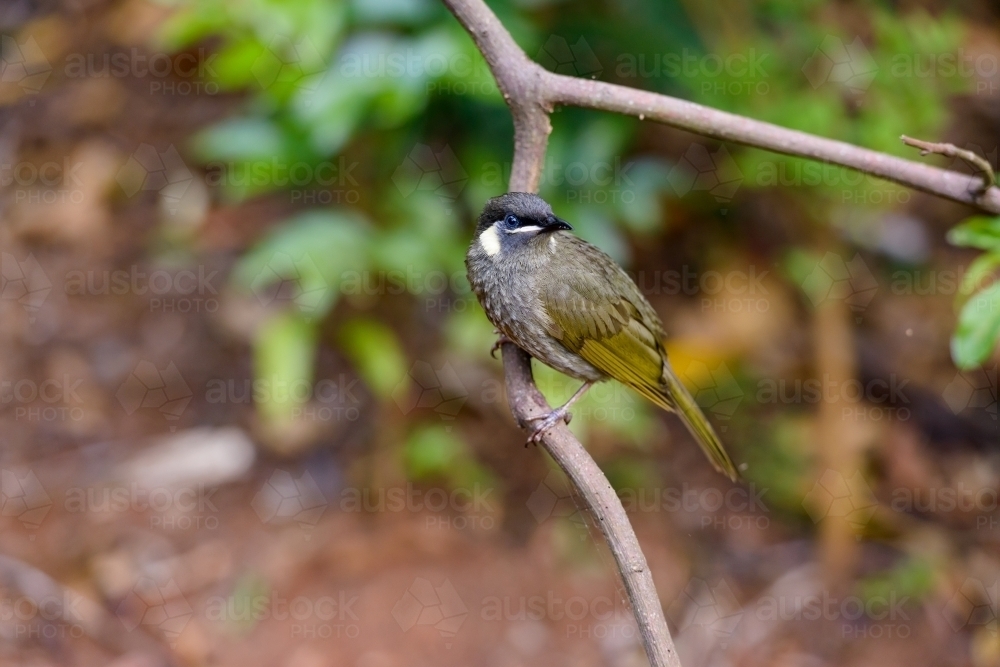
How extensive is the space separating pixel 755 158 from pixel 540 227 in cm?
204

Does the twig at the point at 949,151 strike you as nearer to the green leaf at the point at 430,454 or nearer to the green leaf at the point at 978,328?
the green leaf at the point at 978,328

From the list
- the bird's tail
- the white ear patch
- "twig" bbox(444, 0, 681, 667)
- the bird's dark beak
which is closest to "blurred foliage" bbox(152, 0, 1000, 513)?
the bird's tail

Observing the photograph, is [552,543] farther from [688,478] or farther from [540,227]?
[540,227]

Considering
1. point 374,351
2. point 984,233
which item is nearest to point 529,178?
point 984,233

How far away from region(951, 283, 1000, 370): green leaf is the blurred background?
2034 millimetres

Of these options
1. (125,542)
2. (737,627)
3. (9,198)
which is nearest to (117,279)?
(9,198)

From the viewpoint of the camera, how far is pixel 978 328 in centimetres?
253

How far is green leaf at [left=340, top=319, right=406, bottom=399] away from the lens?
459 cm

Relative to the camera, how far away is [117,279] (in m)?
5.86

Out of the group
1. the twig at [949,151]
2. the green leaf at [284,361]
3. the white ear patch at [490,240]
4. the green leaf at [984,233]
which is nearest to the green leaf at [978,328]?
the green leaf at [984,233]

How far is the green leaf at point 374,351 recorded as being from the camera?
4.59 metres

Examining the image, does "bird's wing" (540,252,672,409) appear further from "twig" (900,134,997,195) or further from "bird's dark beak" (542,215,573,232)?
"twig" (900,134,997,195)

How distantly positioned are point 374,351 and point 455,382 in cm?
79

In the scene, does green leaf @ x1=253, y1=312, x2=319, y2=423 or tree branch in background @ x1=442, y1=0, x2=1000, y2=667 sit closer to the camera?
tree branch in background @ x1=442, y1=0, x2=1000, y2=667
